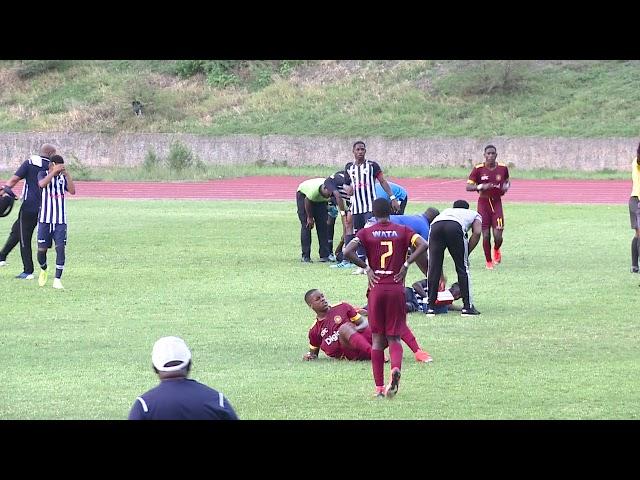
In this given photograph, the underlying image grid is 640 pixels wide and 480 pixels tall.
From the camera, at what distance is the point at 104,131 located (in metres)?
67.6

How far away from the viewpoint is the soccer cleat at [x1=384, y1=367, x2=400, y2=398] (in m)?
11.6

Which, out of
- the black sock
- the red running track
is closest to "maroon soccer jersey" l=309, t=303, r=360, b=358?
the black sock

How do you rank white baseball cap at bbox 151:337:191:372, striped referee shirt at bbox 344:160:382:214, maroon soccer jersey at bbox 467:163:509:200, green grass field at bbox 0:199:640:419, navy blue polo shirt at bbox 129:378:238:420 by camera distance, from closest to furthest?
1. navy blue polo shirt at bbox 129:378:238:420
2. white baseball cap at bbox 151:337:191:372
3. green grass field at bbox 0:199:640:419
4. striped referee shirt at bbox 344:160:382:214
5. maroon soccer jersey at bbox 467:163:509:200

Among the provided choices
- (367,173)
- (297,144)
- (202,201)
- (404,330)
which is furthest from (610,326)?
(297,144)

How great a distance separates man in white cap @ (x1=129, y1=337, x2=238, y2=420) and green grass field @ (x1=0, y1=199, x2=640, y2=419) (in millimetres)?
3519

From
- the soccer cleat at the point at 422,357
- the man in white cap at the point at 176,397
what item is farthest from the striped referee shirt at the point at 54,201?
the man in white cap at the point at 176,397

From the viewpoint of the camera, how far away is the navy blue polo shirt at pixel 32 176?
802 inches

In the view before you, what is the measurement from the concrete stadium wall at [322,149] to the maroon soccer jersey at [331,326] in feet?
137

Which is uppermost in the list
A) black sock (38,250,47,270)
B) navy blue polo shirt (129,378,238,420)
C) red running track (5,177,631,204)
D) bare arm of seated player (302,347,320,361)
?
navy blue polo shirt (129,378,238,420)

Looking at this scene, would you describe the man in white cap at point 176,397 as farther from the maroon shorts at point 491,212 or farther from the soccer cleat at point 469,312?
the maroon shorts at point 491,212

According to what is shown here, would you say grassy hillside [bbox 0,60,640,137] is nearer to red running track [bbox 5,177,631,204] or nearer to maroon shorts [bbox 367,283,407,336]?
red running track [bbox 5,177,631,204]
